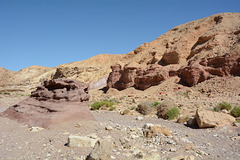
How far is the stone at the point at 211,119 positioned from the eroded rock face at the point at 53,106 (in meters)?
4.21

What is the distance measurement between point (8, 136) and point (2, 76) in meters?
77.3

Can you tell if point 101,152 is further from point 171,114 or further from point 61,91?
point 171,114

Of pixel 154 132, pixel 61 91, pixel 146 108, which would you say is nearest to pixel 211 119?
pixel 154 132

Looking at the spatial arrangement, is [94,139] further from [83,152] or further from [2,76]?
[2,76]

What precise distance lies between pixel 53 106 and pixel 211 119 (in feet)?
20.0

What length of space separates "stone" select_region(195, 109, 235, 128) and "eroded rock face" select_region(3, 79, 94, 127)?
13.8 ft

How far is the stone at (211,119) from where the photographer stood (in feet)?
22.6

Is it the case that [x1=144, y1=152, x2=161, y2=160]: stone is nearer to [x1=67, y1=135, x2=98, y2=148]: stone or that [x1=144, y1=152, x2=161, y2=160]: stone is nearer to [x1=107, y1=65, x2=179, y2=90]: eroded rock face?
[x1=67, y1=135, x2=98, y2=148]: stone

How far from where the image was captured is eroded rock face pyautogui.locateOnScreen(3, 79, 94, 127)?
6238mm

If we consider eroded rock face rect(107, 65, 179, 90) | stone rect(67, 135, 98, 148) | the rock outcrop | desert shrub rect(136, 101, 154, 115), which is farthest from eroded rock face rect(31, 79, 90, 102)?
eroded rock face rect(107, 65, 179, 90)

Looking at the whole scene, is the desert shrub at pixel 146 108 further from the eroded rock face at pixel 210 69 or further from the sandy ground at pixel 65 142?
the eroded rock face at pixel 210 69

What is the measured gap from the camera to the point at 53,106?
6.78 meters

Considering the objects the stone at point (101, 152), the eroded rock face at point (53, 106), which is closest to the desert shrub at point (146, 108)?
the eroded rock face at point (53, 106)

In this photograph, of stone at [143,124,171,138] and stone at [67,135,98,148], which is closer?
stone at [67,135,98,148]
